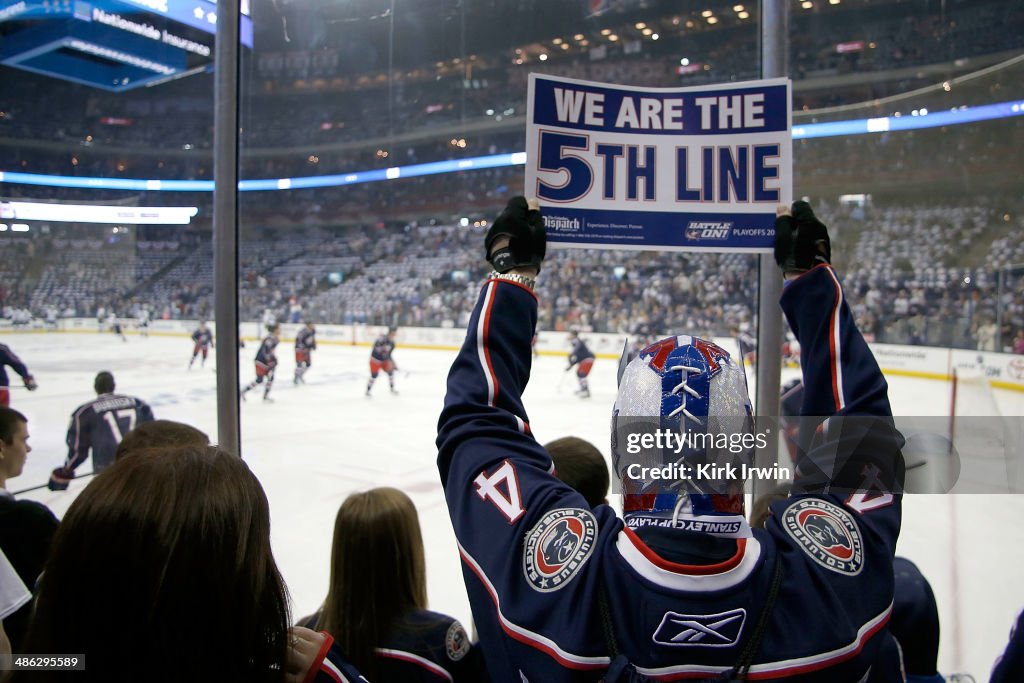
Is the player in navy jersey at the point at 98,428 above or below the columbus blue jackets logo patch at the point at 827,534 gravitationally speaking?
below

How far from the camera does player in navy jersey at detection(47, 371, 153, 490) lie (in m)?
2.71

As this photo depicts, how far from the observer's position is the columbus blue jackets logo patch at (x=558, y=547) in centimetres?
62

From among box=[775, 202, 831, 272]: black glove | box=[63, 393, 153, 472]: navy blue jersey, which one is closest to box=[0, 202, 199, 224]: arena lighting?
box=[63, 393, 153, 472]: navy blue jersey

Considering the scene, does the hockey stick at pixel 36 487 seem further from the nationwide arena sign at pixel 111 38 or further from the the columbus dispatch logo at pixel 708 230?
the the columbus dispatch logo at pixel 708 230

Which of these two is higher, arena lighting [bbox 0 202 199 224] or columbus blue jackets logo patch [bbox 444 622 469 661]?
arena lighting [bbox 0 202 199 224]

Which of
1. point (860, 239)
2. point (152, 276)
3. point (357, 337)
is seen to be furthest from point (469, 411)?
point (357, 337)

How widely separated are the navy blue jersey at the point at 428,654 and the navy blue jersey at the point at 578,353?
252 inches

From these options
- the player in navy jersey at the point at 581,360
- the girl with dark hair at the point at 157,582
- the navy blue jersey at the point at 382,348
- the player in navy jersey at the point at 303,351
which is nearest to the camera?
the girl with dark hair at the point at 157,582

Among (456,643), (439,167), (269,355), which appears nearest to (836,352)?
(456,643)

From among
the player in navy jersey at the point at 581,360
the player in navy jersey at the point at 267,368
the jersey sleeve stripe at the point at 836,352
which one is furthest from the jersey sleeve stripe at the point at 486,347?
the player in navy jersey at the point at 581,360

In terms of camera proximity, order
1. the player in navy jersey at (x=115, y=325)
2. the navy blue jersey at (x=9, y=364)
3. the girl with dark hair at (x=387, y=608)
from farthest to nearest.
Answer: the player in navy jersey at (x=115, y=325)
the navy blue jersey at (x=9, y=364)
the girl with dark hair at (x=387, y=608)

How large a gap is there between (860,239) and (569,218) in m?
5.01

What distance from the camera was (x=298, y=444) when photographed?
472cm

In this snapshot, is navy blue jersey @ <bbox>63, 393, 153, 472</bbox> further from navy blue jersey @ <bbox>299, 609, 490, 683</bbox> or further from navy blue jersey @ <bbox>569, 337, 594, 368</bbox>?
navy blue jersey @ <bbox>569, 337, 594, 368</bbox>
